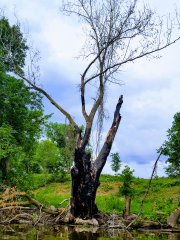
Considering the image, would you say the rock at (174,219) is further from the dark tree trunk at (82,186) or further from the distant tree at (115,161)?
the distant tree at (115,161)

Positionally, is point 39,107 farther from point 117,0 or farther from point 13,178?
point 117,0

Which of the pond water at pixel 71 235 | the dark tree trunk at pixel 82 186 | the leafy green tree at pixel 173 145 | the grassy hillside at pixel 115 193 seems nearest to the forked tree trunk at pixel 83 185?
the dark tree trunk at pixel 82 186

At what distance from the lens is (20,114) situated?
23.0 m

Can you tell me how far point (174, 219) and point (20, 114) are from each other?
10.7 meters

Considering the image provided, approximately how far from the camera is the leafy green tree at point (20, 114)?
22078mm

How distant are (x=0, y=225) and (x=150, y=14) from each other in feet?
35.1

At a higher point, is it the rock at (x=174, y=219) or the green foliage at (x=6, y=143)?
the green foliage at (x=6, y=143)

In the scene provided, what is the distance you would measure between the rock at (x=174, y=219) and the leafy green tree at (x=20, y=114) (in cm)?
840

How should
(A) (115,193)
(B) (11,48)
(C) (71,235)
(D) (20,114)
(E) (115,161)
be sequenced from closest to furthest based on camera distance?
(C) (71,235)
(B) (11,48)
(D) (20,114)
(A) (115,193)
(E) (115,161)

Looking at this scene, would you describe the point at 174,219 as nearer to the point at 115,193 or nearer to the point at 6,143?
the point at 6,143

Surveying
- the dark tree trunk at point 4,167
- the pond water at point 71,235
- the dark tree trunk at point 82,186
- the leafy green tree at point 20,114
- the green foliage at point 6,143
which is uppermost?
the leafy green tree at point 20,114

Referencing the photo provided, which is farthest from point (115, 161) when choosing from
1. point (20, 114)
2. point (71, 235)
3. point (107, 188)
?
point (71, 235)

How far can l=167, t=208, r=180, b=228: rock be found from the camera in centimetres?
1576

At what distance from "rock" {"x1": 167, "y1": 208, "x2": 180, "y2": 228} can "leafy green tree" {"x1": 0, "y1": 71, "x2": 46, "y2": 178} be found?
8.40 m
